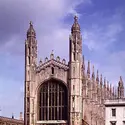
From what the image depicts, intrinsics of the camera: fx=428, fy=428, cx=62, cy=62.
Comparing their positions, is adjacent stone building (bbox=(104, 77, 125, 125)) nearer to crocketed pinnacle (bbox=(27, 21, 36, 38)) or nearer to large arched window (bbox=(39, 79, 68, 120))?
large arched window (bbox=(39, 79, 68, 120))

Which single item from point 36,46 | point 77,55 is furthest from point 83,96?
point 36,46

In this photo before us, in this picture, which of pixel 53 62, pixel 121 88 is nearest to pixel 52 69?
pixel 53 62

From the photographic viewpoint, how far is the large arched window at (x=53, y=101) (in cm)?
7956

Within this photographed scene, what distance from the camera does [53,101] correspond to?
263 feet

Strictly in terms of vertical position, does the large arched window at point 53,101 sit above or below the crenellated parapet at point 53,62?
below

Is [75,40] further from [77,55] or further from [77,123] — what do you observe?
[77,123]

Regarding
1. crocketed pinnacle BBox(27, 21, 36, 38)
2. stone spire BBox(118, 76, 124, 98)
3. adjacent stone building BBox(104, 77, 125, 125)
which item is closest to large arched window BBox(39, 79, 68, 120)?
adjacent stone building BBox(104, 77, 125, 125)

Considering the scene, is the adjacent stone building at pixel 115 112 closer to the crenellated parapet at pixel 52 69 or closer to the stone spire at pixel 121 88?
the crenellated parapet at pixel 52 69

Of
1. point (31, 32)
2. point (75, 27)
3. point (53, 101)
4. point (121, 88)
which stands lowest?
point (53, 101)

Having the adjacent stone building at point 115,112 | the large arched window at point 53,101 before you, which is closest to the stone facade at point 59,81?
the large arched window at point 53,101

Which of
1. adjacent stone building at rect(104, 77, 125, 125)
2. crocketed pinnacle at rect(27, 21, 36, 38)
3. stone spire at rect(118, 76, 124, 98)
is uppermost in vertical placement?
crocketed pinnacle at rect(27, 21, 36, 38)

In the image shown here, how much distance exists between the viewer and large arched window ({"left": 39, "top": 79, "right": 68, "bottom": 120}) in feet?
261

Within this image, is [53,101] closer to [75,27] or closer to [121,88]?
[75,27]

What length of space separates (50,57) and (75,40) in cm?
579
